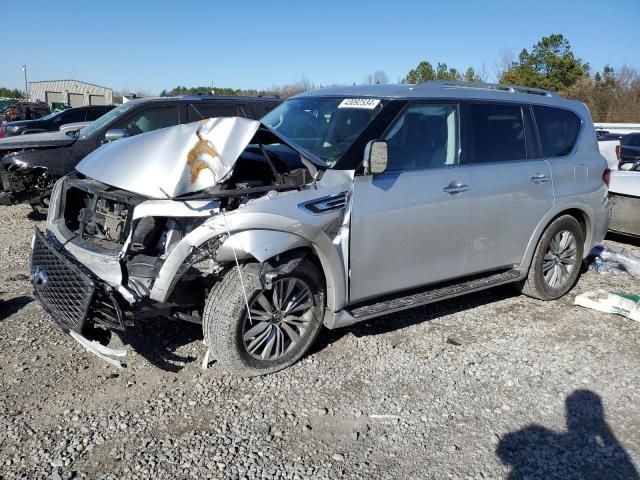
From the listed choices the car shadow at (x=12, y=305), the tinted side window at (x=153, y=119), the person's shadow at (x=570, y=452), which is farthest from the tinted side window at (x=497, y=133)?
the tinted side window at (x=153, y=119)

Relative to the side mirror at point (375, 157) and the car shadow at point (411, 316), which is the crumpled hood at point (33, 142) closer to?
the car shadow at point (411, 316)

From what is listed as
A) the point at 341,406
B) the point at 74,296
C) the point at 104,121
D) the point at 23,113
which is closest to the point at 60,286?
the point at 74,296

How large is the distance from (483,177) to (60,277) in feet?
10.6

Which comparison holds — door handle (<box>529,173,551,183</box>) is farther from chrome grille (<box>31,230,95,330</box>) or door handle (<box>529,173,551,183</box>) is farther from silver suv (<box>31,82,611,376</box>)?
chrome grille (<box>31,230,95,330</box>)

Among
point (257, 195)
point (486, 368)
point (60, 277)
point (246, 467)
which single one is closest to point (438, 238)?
point (486, 368)

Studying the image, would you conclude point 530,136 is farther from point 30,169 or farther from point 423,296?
point 30,169

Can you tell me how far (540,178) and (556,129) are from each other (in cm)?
67

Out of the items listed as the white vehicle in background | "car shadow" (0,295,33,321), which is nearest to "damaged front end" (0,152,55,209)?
"car shadow" (0,295,33,321)

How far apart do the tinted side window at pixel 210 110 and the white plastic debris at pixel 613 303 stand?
5.89 meters

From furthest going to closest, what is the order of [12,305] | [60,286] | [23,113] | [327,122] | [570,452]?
[23,113]
[12,305]
[327,122]
[60,286]
[570,452]

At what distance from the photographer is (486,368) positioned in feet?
13.8

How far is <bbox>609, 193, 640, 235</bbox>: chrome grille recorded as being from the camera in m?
7.28

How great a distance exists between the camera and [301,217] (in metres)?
3.67

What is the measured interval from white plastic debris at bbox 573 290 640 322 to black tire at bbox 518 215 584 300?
7.9 inches
